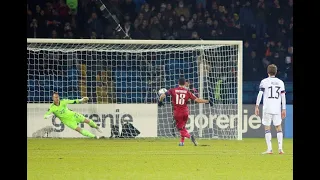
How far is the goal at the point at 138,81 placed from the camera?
72.7 feet

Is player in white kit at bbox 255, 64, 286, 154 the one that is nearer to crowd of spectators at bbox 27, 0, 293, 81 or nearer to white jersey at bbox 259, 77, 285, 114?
white jersey at bbox 259, 77, 285, 114

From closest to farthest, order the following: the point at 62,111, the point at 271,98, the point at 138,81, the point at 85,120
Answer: the point at 271,98, the point at 62,111, the point at 85,120, the point at 138,81

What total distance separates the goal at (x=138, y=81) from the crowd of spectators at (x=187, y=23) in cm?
203

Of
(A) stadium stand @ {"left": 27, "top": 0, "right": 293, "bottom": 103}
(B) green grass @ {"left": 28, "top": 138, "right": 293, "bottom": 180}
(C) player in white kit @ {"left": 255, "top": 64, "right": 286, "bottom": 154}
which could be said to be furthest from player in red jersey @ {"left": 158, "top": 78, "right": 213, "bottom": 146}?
(A) stadium stand @ {"left": 27, "top": 0, "right": 293, "bottom": 103}

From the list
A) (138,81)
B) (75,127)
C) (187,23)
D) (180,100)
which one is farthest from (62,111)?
(187,23)

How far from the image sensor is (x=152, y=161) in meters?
14.3

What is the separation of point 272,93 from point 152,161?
10.1 ft

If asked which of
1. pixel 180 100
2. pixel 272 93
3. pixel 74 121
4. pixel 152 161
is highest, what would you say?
pixel 272 93

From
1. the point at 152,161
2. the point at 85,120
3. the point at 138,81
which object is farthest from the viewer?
the point at 138,81

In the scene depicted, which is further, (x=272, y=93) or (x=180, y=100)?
(x=180, y=100)

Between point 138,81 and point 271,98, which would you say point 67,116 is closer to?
point 138,81

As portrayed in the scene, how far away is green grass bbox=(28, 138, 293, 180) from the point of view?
1152cm

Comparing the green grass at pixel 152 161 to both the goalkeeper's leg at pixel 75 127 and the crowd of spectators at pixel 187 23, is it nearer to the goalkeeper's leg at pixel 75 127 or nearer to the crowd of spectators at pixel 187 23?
the goalkeeper's leg at pixel 75 127
